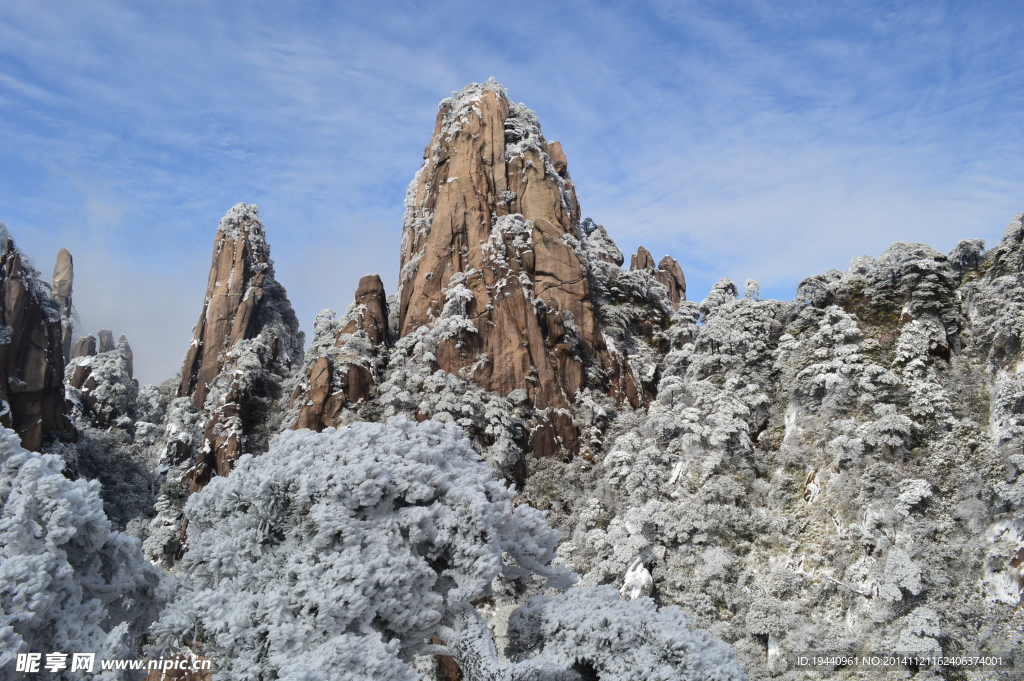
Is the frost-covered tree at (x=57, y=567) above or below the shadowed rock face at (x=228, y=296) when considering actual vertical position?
below

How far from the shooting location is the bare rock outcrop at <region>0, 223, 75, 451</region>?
145 ft

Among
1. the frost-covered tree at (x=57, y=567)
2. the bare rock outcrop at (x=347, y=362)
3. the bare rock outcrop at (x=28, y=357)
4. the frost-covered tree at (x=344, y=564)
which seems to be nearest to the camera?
the frost-covered tree at (x=57, y=567)

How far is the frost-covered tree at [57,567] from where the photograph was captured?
12.5m

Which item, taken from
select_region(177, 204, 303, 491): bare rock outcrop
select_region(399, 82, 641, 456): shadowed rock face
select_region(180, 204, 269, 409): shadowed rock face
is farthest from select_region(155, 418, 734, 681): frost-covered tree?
select_region(180, 204, 269, 409): shadowed rock face

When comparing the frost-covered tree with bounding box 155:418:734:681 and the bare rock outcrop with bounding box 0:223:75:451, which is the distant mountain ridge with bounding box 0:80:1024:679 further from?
the frost-covered tree with bounding box 155:418:734:681

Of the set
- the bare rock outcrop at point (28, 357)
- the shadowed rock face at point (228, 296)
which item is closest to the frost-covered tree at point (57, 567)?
the bare rock outcrop at point (28, 357)

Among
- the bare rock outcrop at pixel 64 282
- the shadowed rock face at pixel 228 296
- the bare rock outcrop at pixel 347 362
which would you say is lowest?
the bare rock outcrop at pixel 347 362

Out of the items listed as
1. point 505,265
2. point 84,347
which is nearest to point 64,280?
point 84,347

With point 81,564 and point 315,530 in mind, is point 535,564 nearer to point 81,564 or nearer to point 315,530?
point 315,530

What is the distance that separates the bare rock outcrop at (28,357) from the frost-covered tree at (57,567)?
33938 millimetres

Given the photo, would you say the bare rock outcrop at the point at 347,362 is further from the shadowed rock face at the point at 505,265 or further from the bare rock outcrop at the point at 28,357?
the bare rock outcrop at the point at 28,357

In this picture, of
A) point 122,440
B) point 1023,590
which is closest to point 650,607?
point 1023,590

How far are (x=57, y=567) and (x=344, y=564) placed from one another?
5.05 metres

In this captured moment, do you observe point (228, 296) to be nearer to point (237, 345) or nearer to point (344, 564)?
point (237, 345)
